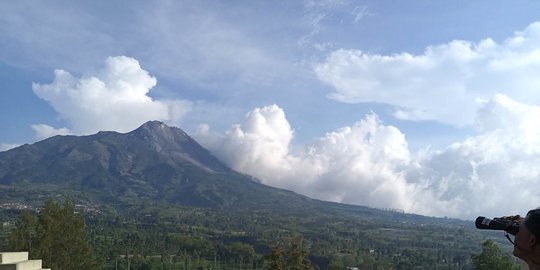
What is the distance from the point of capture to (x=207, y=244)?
7956cm

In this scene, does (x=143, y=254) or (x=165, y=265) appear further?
(x=143, y=254)

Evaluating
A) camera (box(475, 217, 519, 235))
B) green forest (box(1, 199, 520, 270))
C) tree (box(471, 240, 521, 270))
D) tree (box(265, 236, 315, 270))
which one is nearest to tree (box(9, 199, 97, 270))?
green forest (box(1, 199, 520, 270))

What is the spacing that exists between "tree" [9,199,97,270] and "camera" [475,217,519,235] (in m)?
28.2

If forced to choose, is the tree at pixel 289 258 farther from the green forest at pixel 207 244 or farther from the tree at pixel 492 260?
the tree at pixel 492 260

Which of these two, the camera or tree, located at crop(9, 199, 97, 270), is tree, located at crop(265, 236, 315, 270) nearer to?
tree, located at crop(9, 199, 97, 270)

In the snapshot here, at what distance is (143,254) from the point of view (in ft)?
226

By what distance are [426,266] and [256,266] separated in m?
21.0

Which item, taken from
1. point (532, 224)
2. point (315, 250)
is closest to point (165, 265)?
point (315, 250)

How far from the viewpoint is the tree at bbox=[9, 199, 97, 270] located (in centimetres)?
2805

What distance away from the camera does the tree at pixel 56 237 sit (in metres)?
28.0

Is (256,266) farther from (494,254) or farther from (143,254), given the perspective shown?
(494,254)

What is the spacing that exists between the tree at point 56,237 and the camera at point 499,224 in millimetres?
28168

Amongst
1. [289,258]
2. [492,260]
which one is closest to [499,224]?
[492,260]

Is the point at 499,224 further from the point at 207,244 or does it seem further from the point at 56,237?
the point at 207,244
